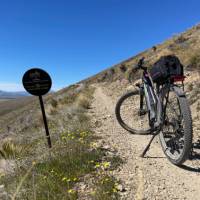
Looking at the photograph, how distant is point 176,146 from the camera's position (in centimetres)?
491

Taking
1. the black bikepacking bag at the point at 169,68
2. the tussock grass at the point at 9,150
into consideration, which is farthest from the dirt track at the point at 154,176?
the tussock grass at the point at 9,150

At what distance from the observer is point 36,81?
6809 millimetres

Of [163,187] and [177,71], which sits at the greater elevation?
[177,71]

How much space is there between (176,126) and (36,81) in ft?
11.8

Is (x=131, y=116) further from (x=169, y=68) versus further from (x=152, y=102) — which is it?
(x=169, y=68)

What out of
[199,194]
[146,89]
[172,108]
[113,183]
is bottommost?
[199,194]

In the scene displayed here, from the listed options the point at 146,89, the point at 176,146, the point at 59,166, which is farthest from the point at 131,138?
the point at 59,166

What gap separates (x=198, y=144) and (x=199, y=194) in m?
2.10

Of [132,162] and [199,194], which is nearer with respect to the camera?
[199,194]

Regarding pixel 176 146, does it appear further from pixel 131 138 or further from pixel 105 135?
pixel 105 135

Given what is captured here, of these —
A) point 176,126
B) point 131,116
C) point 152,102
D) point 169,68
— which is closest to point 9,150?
point 152,102

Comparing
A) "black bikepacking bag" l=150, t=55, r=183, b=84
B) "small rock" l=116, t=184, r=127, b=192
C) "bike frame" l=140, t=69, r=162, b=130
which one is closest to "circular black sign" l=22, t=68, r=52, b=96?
"bike frame" l=140, t=69, r=162, b=130

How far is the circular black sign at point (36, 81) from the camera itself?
6711 millimetres

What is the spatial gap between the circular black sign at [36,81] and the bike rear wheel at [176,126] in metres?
3.03
